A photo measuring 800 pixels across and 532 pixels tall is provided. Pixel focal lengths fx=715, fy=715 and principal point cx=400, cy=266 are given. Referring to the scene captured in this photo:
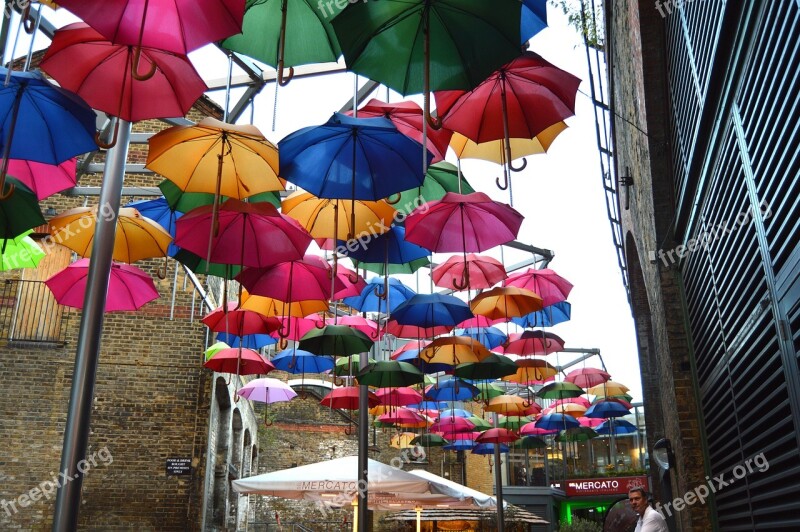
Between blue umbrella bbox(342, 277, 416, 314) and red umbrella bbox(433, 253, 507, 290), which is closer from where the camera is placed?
red umbrella bbox(433, 253, 507, 290)

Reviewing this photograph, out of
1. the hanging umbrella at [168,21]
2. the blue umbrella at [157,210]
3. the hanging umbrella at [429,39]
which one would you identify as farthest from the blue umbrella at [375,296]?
the hanging umbrella at [168,21]

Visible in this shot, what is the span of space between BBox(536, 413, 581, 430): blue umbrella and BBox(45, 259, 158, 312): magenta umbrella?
30.4 feet

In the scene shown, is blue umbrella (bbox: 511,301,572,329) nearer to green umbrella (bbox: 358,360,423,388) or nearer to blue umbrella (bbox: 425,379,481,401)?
blue umbrella (bbox: 425,379,481,401)

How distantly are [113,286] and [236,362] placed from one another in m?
1.96

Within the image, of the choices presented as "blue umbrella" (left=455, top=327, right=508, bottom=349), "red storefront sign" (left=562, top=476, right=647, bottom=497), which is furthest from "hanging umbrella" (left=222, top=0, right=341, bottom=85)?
"red storefront sign" (left=562, top=476, right=647, bottom=497)

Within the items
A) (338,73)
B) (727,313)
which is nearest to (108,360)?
(338,73)

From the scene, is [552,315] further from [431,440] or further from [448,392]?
[431,440]

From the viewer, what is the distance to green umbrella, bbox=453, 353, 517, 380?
352 inches

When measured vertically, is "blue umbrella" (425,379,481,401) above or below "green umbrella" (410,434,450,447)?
above

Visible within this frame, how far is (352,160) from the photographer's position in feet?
18.1

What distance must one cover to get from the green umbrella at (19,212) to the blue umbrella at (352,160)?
6.65 ft
